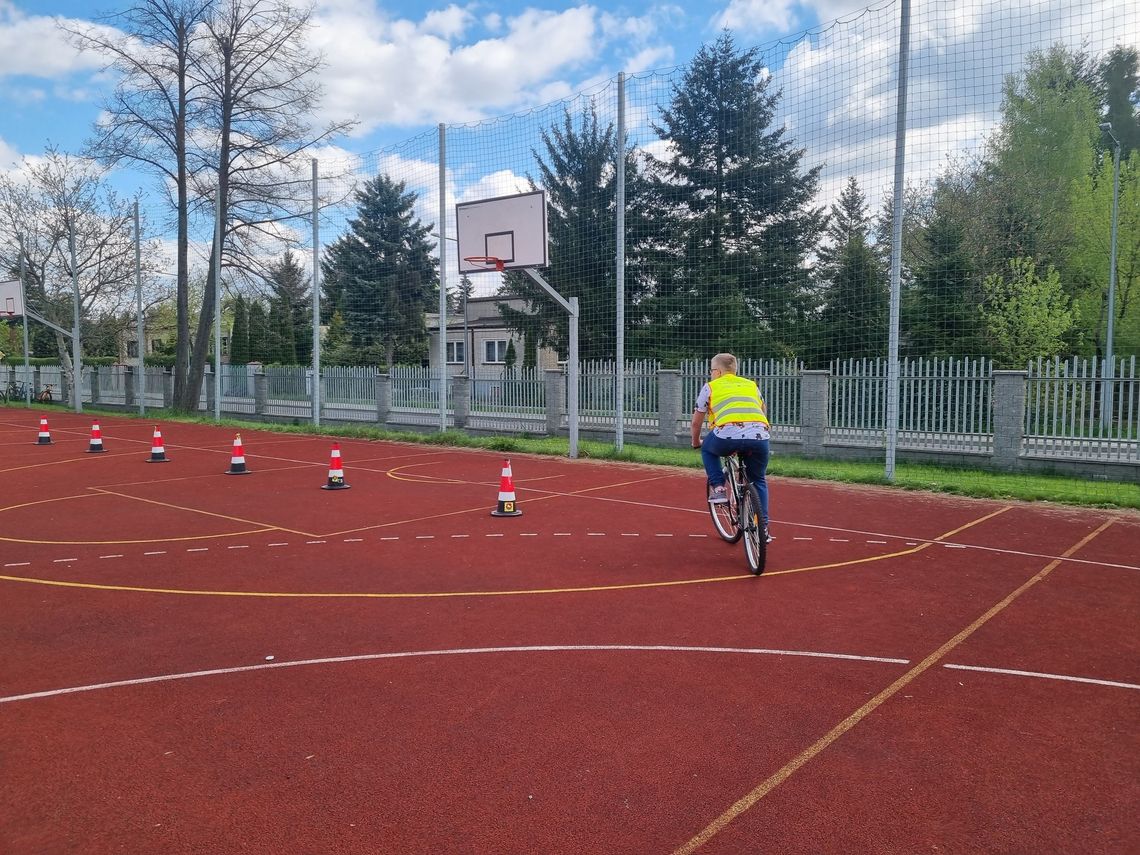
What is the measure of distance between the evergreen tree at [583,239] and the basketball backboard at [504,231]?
280 inches

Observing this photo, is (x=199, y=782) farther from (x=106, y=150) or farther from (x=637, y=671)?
(x=106, y=150)

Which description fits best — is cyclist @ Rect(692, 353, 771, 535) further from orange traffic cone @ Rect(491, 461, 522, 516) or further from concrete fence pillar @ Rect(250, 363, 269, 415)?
concrete fence pillar @ Rect(250, 363, 269, 415)

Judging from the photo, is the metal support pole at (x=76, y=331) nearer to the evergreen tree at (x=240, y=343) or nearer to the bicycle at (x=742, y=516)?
the evergreen tree at (x=240, y=343)

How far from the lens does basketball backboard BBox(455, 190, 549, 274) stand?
17062 mm

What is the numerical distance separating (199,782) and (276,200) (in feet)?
96.2

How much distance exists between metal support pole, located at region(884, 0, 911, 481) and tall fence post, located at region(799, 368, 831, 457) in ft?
11.9

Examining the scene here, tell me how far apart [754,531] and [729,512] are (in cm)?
104

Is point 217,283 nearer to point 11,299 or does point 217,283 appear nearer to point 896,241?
point 11,299

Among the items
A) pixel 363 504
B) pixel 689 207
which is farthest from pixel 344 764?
pixel 689 207

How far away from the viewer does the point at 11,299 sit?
120 feet

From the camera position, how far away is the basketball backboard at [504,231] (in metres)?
17.1

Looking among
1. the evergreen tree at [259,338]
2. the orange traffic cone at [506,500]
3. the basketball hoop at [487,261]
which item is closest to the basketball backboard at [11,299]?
the evergreen tree at [259,338]

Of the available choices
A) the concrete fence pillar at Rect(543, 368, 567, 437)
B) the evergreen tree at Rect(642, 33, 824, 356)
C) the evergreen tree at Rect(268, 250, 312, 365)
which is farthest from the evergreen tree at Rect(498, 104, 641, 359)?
the evergreen tree at Rect(268, 250, 312, 365)

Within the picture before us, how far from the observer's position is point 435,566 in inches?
283
